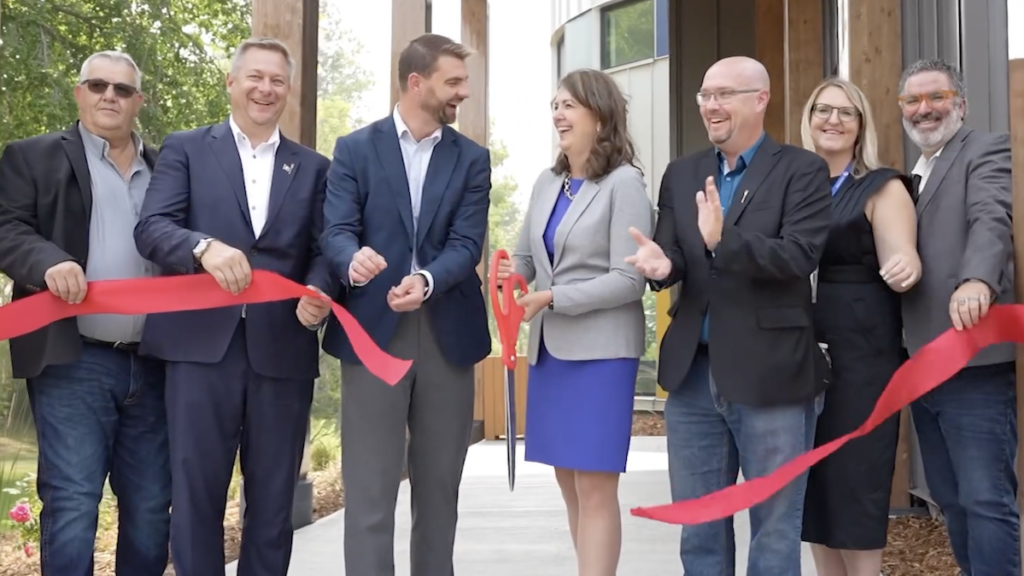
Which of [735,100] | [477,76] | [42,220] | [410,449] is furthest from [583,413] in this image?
[477,76]

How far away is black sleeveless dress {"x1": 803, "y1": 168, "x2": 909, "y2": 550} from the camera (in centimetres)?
340

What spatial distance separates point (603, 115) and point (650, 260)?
2.16 ft

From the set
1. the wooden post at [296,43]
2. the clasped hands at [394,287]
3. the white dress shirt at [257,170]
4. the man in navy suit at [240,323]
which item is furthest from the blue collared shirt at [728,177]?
the wooden post at [296,43]

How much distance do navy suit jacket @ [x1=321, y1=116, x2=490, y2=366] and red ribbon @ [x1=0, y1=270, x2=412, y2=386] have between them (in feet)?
0.40

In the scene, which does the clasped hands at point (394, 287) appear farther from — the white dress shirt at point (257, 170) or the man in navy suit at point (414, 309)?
the white dress shirt at point (257, 170)

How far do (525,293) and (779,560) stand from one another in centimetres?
114

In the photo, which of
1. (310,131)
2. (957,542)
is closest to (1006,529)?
(957,542)

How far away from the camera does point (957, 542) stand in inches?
148

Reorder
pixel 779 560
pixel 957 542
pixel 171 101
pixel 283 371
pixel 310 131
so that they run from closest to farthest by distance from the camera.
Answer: pixel 779 560
pixel 283 371
pixel 957 542
pixel 310 131
pixel 171 101

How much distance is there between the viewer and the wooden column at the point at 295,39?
5.17 metres

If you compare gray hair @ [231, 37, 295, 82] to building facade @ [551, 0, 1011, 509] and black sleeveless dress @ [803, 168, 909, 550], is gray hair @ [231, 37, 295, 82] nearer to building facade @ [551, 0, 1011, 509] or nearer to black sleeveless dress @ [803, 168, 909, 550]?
black sleeveless dress @ [803, 168, 909, 550]

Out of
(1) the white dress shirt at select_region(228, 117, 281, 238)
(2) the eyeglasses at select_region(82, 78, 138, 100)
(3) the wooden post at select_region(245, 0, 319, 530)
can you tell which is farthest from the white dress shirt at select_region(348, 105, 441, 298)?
(3) the wooden post at select_region(245, 0, 319, 530)

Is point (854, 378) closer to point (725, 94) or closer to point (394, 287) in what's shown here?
point (725, 94)

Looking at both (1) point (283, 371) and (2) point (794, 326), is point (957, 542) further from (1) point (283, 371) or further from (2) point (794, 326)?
(1) point (283, 371)
